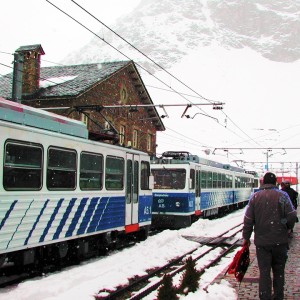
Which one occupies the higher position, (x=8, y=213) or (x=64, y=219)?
(x=8, y=213)

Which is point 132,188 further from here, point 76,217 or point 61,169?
point 61,169

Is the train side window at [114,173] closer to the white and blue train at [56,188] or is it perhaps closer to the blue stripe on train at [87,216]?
the white and blue train at [56,188]

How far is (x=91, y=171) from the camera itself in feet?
35.9

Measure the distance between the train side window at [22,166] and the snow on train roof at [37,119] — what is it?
431mm

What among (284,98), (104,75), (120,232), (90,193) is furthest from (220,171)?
(284,98)

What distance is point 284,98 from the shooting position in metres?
173

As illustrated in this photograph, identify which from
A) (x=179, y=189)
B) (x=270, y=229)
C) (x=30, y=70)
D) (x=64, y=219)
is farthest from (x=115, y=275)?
(x=30, y=70)

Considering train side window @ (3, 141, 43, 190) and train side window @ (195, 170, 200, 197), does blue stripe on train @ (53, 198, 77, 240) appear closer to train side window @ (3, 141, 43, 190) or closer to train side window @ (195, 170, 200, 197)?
train side window @ (3, 141, 43, 190)

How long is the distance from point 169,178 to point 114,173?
693 cm

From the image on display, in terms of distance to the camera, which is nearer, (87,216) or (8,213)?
(8,213)

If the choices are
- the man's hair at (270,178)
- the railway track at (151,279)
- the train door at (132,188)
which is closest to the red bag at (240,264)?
the man's hair at (270,178)

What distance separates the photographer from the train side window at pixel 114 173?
11781mm

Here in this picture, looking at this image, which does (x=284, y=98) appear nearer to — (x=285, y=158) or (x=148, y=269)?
(x=285, y=158)

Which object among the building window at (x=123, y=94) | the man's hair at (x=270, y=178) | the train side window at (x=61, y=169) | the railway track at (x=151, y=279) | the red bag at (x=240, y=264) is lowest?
the railway track at (x=151, y=279)
